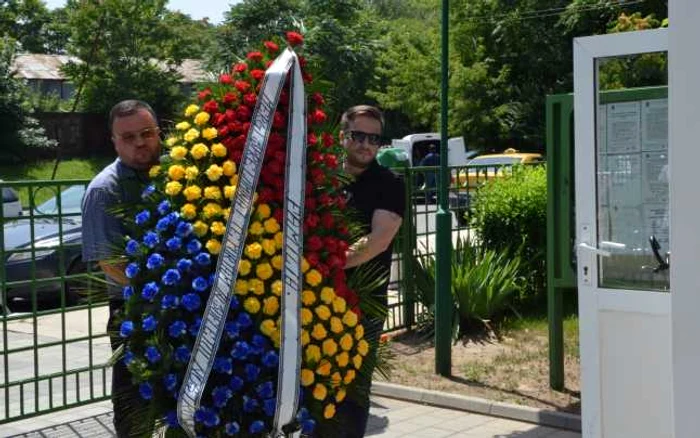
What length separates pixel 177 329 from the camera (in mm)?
3336

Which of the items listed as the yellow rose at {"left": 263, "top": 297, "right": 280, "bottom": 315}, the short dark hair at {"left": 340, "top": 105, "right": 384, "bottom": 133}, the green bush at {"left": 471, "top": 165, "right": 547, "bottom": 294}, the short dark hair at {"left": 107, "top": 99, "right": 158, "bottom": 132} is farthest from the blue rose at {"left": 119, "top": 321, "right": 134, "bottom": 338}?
the green bush at {"left": 471, "top": 165, "right": 547, "bottom": 294}

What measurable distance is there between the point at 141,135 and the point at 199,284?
2.96 feet

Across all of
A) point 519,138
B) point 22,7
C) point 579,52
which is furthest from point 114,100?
point 579,52

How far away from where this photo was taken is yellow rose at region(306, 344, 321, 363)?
3506 millimetres

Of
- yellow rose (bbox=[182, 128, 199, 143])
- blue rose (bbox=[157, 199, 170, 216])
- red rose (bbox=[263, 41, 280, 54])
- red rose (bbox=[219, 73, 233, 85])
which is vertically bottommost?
blue rose (bbox=[157, 199, 170, 216])

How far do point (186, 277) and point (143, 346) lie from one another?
28cm

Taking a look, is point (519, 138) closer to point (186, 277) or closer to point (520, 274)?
point (520, 274)

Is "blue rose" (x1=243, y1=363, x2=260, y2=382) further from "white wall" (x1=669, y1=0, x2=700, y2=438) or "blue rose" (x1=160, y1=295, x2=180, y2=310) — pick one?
"white wall" (x1=669, y1=0, x2=700, y2=438)

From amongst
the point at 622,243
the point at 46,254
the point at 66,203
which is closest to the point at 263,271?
the point at 622,243

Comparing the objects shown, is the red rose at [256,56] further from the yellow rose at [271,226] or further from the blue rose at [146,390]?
the blue rose at [146,390]

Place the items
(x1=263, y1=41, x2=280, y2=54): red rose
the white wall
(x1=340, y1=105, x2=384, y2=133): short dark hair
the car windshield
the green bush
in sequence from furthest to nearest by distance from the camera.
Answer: the green bush → the car windshield → (x1=340, y1=105, x2=384, y2=133): short dark hair → (x1=263, y1=41, x2=280, y2=54): red rose → the white wall

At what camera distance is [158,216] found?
11.6 ft

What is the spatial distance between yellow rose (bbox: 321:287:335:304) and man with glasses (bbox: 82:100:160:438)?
734mm

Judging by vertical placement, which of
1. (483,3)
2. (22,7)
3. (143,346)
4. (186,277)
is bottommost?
(143,346)
